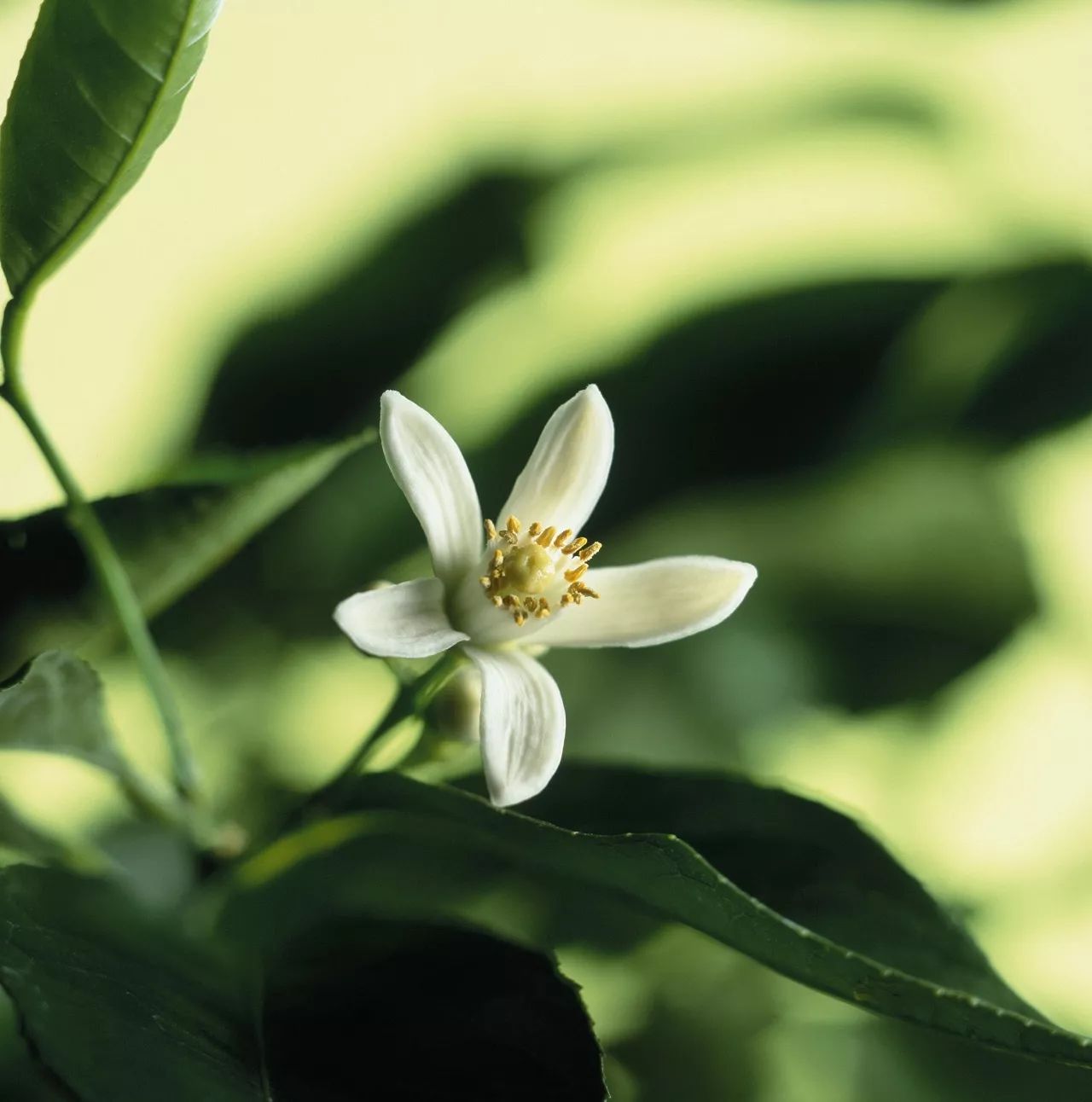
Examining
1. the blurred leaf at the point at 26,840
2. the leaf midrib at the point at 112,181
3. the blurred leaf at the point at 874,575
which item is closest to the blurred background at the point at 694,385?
the blurred leaf at the point at 874,575

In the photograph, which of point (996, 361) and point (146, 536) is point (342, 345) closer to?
point (146, 536)

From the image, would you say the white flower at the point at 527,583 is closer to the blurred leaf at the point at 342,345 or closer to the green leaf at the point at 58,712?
the green leaf at the point at 58,712

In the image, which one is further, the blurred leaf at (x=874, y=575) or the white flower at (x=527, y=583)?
the blurred leaf at (x=874, y=575)

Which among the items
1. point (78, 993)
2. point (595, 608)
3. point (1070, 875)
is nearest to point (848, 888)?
point (595, 608)

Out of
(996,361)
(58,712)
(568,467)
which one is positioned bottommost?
(58,712)

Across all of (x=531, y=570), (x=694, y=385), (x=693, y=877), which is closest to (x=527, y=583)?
(x=531, y=570)

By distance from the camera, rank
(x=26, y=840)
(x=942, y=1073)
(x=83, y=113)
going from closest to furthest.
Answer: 1. (x=83, y=113)
2. (x=26, y=840)
3. (x=942, y=1073)
